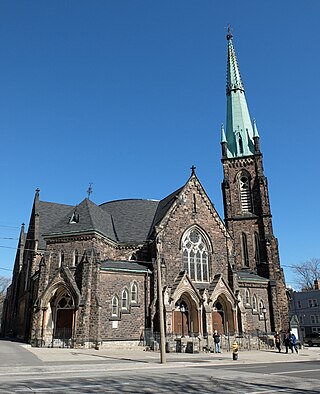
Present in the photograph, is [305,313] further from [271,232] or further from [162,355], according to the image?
[162,355]

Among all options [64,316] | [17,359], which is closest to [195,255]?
[64,316]

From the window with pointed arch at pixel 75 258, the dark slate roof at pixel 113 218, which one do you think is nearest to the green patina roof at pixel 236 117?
the dark slate roof at pixel 113 218

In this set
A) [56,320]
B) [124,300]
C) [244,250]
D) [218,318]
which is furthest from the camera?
[244,250]

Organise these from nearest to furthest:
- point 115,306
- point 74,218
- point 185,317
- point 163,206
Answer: point 115,306 → point 185,317 → point 74,218 → point 163,206

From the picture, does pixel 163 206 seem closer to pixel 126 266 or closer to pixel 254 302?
pixel 126 266

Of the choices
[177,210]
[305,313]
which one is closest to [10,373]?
[177,210]

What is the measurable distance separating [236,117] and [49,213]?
26.3 meters

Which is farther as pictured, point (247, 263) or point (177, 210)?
point (247, 263)

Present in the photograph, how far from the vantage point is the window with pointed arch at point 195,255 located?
32281 mm

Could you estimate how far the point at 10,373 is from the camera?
1266cm

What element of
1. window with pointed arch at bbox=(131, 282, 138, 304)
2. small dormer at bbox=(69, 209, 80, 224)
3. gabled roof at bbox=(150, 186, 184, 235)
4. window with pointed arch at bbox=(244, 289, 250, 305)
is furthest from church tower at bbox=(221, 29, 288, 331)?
small dormer at bbox=(69, 209, 80, 224)

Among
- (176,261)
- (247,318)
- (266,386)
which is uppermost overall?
(176,261)

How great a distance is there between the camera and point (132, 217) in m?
38.4

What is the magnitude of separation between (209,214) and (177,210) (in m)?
3.61
